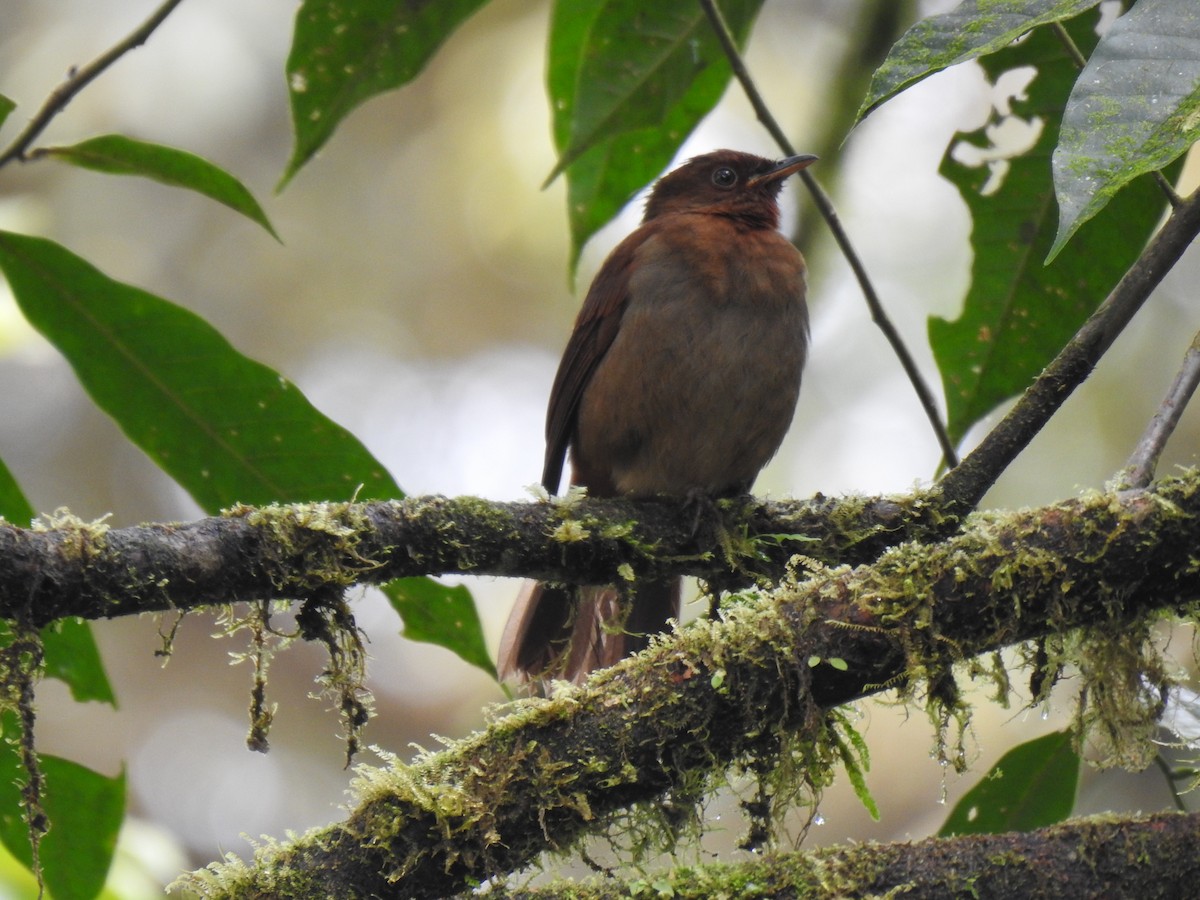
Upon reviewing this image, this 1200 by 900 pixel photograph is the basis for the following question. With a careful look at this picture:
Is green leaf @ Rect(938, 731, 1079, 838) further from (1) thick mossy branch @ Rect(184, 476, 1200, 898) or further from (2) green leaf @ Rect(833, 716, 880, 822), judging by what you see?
(1) thick mossy branch @ Rect(184, 476, 1200, 898)

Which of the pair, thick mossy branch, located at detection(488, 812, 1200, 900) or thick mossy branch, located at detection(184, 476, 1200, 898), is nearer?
thick mossy branch, located at detection(488, 812, 1200, 900)

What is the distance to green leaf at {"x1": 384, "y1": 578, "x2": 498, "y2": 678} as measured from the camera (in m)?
2.80

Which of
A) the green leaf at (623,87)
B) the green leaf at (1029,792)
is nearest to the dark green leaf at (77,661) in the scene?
the green leaf at (623,87)

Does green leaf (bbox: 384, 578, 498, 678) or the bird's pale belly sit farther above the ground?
the bird's pale belly

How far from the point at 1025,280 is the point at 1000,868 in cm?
169

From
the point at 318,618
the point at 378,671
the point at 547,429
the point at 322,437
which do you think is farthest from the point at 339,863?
the point at 378,671

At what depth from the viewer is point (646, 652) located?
226 centimetres

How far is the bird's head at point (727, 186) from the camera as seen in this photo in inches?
187

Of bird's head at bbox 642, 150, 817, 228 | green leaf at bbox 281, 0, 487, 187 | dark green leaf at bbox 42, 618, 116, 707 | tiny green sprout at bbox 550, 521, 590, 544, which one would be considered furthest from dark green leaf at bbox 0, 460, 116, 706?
bird's head at bbox 642, 150, 817, 228

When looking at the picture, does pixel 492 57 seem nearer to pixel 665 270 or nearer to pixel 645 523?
pixel 665 270

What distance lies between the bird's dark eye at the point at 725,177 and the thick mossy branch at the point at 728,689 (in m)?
2.91

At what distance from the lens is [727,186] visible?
15.9 ft

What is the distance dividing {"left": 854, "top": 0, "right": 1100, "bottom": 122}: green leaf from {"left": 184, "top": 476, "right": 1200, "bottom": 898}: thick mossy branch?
31.9 inches

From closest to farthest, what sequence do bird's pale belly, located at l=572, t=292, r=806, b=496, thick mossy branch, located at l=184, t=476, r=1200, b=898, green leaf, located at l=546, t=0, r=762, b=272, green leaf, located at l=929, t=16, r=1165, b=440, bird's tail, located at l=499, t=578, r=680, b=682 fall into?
thick mossy branch, located at l=184, t=476, r=1200, b=898
green leaf, located at l=929, t=16, r=1165, b=440
green leaf, located at l=546, t=0, r=762, b=272
bird's tail, located at l=499, t=578, r=680, b=682
bird's pale belly, located at l=572, t=292, r=806, b=496
